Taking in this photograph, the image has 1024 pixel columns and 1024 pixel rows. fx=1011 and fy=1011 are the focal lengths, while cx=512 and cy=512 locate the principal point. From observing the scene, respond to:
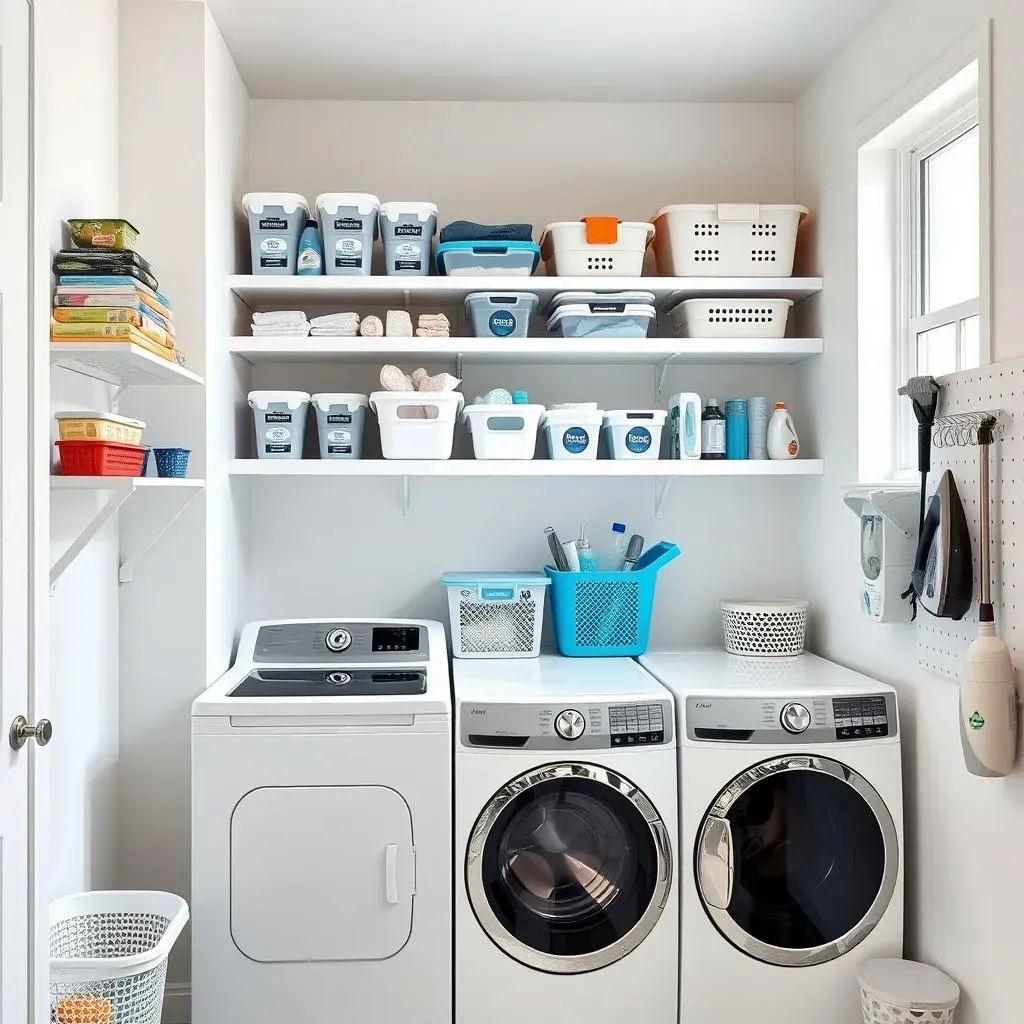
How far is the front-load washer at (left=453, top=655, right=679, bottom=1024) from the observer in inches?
95.7

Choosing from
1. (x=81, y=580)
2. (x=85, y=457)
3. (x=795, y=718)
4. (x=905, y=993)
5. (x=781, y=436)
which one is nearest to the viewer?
(x=85, y=457)

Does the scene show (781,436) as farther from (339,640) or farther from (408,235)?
(339,640)

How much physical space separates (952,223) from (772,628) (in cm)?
121

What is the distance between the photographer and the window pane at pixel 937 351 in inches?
98.8

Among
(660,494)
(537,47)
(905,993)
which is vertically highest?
(537,47)

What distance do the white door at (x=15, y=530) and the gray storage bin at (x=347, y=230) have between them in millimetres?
1212

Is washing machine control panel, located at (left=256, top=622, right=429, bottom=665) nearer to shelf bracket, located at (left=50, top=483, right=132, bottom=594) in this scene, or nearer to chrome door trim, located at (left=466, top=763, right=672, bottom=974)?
chrome door trim, located at (left=466, top=763, right=672, bottom=974)

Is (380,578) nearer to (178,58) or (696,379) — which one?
(696,379)

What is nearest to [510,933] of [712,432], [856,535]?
[856,535]

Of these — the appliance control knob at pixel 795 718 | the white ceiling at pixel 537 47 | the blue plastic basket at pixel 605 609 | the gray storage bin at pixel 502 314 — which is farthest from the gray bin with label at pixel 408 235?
the appliance control knob at pixel 795 718

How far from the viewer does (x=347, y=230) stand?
2869 millimetres

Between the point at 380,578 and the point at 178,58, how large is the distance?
1.57m

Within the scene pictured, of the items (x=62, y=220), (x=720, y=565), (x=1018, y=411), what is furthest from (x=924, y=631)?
(x=62, y=220)

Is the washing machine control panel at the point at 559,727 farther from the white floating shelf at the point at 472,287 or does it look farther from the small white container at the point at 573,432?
the white floating shelf at the point at 472,287
